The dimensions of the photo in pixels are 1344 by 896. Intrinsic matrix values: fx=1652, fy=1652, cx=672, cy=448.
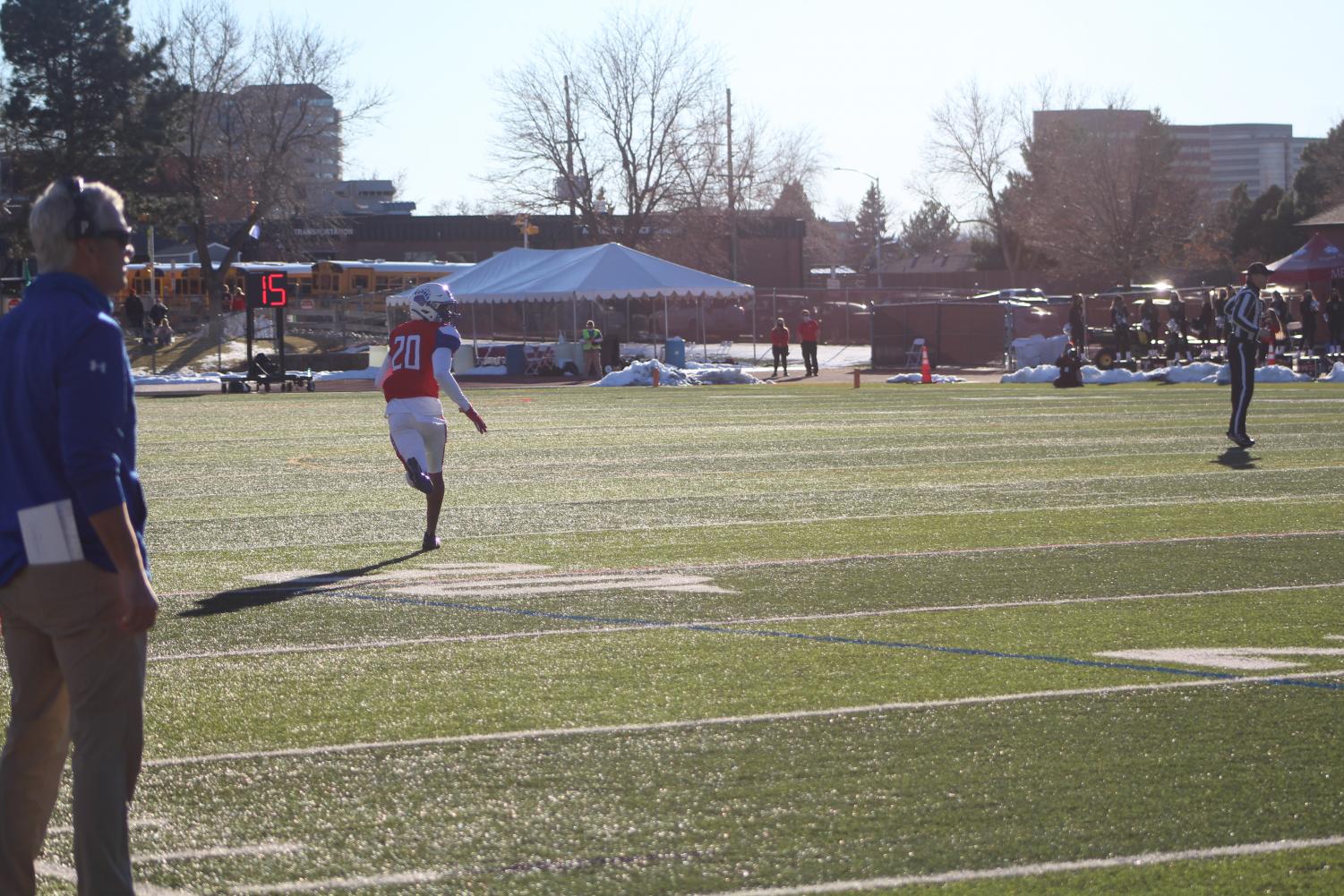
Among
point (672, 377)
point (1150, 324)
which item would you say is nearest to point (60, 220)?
point (672, 377)

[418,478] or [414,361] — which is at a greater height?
[414,361]

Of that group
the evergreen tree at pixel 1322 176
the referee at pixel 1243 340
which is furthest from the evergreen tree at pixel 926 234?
the referee at pixel 1243 340

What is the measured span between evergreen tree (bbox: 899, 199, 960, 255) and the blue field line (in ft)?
511

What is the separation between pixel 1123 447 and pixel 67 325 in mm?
15980

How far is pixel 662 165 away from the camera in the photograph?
74812 millimetres

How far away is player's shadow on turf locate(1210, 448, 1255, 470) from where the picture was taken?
15.9m

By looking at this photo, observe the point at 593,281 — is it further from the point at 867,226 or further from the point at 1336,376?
the point at 867,226

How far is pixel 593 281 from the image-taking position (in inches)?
1786

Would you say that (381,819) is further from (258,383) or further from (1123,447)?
(258,383)

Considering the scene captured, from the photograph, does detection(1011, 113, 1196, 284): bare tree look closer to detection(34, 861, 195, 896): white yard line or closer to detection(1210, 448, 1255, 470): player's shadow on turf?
detection(1210, 448, 1255, 470): player's shadow on turf

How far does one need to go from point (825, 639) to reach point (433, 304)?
4744 mm

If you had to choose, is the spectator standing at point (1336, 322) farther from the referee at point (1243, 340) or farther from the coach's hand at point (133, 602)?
the coach's hand at point (133, 602)

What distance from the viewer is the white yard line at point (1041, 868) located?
4332 millimetres

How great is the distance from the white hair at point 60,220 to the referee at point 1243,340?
47.2 ft
